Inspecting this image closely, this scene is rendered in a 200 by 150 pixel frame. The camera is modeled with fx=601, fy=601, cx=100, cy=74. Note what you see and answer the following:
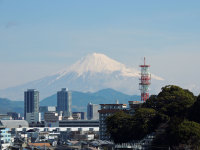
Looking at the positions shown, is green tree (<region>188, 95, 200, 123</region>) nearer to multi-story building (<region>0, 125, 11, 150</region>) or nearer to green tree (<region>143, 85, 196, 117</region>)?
green tree (<region>143, 85, 196, 117</region>)

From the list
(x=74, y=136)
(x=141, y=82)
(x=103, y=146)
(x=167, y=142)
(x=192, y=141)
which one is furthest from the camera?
(x=74, y=136)

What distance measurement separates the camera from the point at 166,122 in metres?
80.7

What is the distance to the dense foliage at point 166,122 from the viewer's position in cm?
7081

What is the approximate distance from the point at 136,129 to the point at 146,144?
3808mm

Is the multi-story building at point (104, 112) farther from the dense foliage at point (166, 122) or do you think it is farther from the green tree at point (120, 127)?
the green tree at point (120, 127)

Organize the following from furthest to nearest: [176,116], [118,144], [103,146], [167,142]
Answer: [103,146] → [118,144] → [176,116] → [167,142]

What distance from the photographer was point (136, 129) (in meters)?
84.2

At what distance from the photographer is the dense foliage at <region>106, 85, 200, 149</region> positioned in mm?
70812

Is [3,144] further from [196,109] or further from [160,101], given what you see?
[196,109]

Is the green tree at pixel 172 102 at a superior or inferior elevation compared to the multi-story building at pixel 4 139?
superior

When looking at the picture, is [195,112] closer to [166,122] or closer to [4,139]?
[166,122]

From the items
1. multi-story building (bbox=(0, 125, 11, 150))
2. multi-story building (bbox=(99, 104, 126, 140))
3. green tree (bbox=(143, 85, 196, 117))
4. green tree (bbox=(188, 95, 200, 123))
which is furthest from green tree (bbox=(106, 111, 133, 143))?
multi-story building (bbox=(99, 104, 126, 140))

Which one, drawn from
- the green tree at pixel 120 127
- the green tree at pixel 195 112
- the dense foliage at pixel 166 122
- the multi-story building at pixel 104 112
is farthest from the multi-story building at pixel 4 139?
the green tree at pixel 195 112

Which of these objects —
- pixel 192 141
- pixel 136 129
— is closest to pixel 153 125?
pixel 136 129
